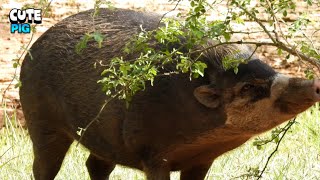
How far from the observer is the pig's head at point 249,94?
14.0 feet

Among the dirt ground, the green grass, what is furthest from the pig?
the dirt ground

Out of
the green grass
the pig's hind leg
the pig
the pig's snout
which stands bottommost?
the green grass

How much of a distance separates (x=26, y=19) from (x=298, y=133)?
2.51 m

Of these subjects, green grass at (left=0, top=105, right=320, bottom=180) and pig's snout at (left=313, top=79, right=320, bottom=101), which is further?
green grass at (left=0, top=105, right=320, bottom=180)

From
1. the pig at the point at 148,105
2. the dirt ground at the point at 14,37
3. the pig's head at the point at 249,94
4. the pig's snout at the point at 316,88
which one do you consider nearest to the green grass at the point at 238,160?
the dirt ground at the point at 14,37

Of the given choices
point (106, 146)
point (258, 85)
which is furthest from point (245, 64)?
point (106, 146)

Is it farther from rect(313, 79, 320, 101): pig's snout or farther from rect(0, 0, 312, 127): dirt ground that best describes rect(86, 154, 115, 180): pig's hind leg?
rect(313, 79, 320, 101): pig's snout

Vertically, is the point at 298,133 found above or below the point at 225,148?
below

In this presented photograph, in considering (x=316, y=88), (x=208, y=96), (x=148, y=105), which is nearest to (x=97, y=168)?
(x=148, y=105)

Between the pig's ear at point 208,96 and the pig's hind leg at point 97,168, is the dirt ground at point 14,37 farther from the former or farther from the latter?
the pig's ear at point 208,96

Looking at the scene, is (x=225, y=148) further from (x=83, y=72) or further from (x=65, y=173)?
(x=65, y=173)

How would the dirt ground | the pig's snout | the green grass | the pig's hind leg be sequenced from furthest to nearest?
the dirt ground → the green grass → the pig's hind leg → the pig's snout

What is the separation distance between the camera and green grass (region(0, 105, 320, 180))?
594cm

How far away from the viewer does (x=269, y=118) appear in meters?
4.35
